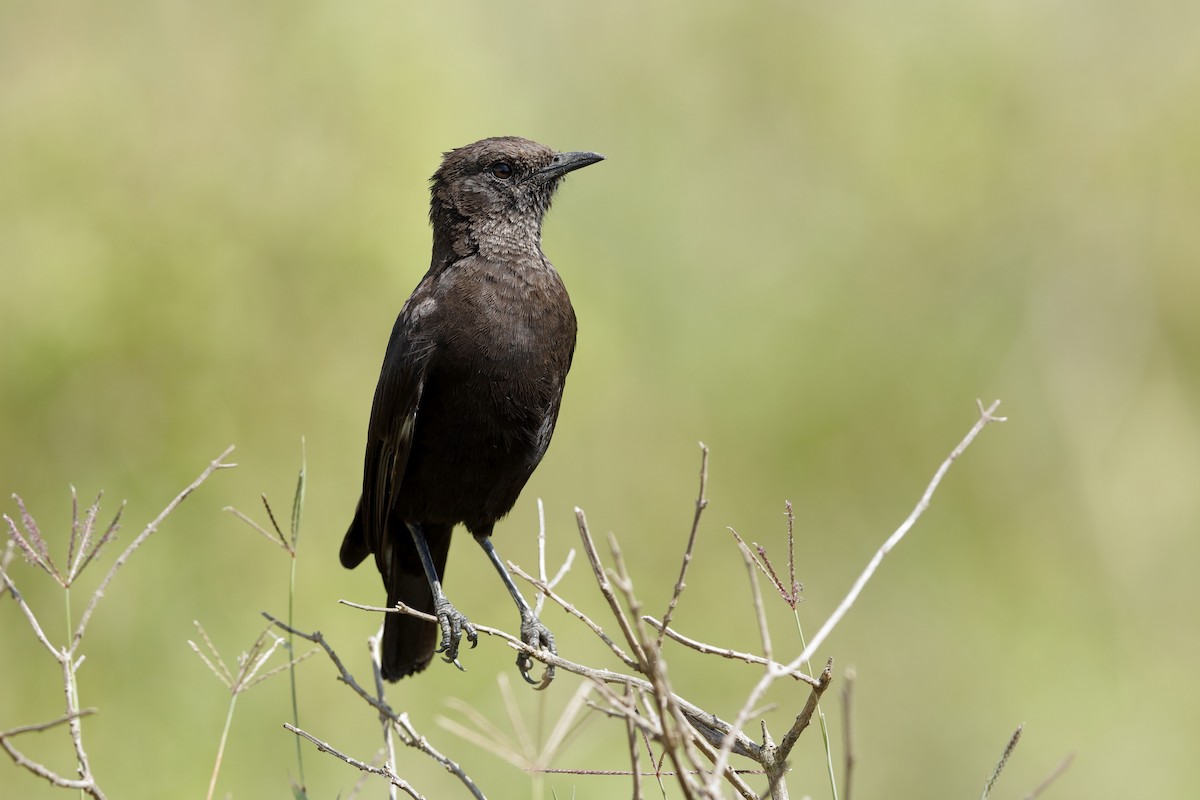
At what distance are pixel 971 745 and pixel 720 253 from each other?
310 cm

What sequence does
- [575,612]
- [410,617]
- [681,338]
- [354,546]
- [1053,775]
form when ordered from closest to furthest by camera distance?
[1053,775], [575,612], [410,617], [354,546], [681,338]

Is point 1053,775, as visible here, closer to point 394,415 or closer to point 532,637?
point 532,637

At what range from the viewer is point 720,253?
7.93 metres

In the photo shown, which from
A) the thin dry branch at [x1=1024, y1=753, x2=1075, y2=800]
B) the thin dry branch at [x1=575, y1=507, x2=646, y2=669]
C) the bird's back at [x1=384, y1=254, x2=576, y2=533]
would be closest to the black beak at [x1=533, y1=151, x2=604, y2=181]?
the bird's back at [x1=384, y1=254, x2=576, y2=533]

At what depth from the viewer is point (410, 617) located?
4.45 metres

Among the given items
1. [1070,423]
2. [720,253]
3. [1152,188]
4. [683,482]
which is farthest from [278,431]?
[1152,188]

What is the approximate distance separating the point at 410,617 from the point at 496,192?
1.46 m

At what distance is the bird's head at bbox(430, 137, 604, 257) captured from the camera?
4.43m

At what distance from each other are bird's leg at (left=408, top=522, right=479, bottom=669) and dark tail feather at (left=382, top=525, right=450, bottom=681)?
86 millimetres

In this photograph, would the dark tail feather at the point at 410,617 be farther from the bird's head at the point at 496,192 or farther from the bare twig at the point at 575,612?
the bare twig at the point at 575,612

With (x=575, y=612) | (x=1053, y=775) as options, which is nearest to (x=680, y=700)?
(x=575, y=612)

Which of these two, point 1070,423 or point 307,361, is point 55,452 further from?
point 1070,423

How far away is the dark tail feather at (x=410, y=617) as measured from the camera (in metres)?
4.45

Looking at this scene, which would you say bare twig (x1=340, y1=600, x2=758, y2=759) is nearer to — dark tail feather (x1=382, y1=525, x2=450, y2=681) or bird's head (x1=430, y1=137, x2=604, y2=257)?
dark tail feather (x1=382, y1=525, x2=450, y2=681)
